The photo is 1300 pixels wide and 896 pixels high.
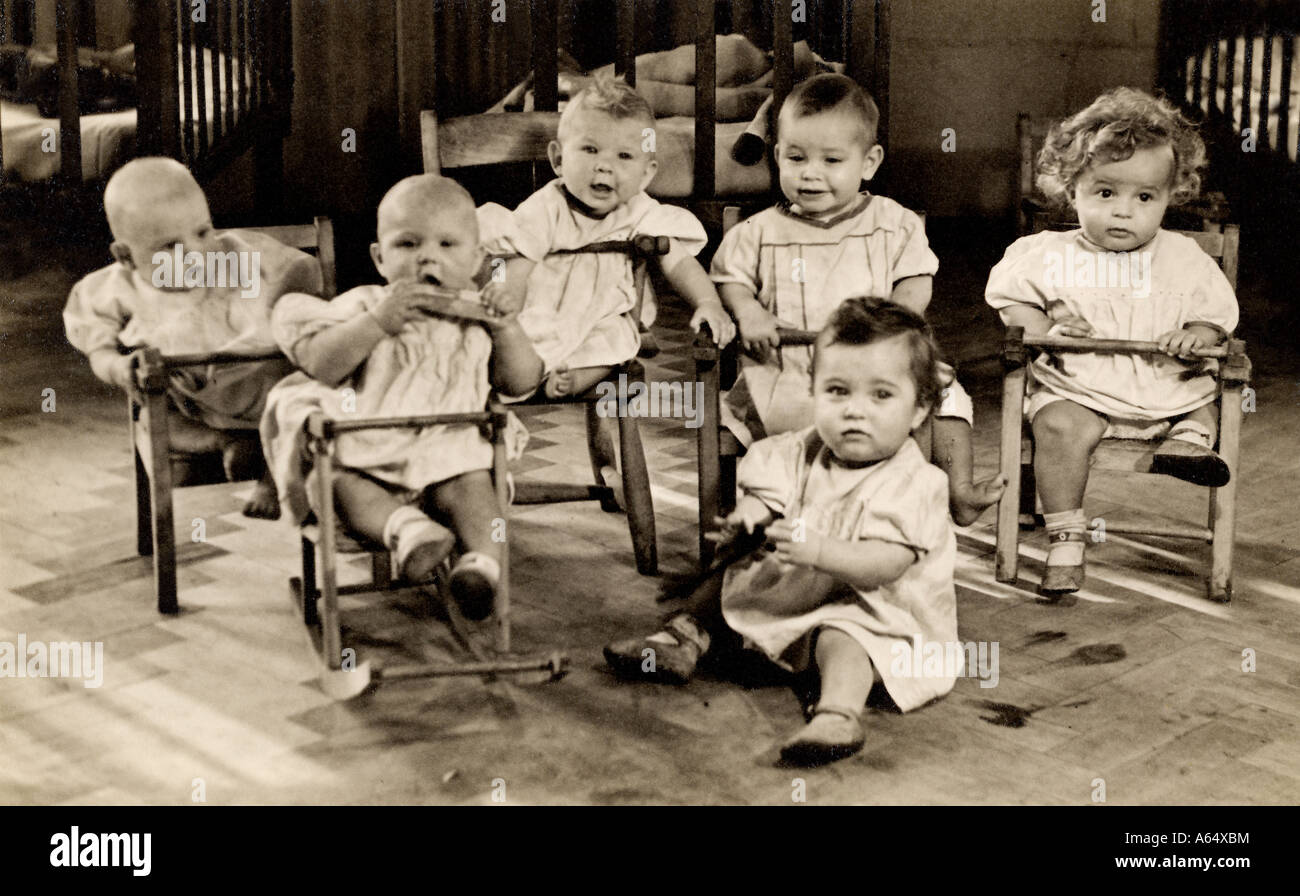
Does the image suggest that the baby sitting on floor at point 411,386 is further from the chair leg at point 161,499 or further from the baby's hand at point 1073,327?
the baby's hand at point 1073,327

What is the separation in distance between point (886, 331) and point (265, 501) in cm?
132

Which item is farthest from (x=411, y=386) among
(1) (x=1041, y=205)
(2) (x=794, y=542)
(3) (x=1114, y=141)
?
(1) (x=1041, y=205)

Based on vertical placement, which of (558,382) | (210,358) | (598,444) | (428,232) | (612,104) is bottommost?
(598,444)

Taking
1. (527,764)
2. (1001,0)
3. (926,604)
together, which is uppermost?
(1001,0)

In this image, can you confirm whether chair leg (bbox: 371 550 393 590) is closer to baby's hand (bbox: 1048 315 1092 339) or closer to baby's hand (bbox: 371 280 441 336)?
baby's hand (bbox: 371 280 441 336)

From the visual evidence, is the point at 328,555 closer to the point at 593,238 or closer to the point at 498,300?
the point at 498,300

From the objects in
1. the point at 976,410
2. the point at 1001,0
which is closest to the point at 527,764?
the point at 976,410

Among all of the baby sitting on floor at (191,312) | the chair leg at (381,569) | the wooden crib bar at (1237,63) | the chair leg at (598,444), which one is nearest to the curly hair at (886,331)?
the chair leg at (381,569)

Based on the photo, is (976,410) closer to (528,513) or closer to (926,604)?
(528,513)

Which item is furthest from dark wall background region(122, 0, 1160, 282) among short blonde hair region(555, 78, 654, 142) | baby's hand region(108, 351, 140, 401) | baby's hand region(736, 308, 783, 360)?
baby's hand region(108, 351, 140, 401)

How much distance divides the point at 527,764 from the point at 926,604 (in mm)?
778

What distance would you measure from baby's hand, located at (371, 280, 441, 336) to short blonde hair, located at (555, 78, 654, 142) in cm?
78

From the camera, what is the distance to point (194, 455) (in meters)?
3.43

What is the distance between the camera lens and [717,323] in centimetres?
340
